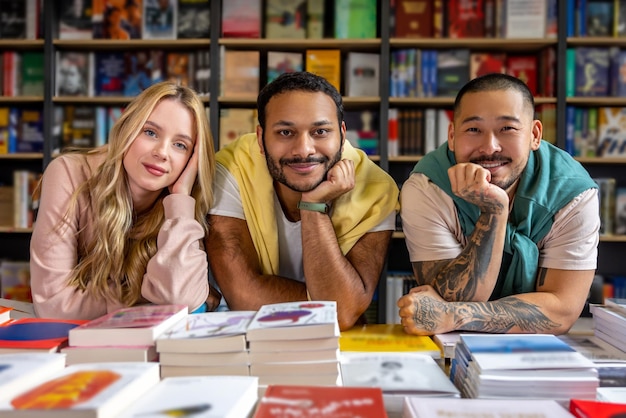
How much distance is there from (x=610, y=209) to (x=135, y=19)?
10.2ft

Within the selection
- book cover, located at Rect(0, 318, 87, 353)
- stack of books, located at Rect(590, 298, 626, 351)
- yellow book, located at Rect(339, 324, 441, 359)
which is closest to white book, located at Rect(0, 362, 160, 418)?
book cover, located at Rect(0, 318, 87, 353)

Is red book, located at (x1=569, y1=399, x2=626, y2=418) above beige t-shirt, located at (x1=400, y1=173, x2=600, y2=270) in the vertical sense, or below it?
below

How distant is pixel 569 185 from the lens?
4.86ft

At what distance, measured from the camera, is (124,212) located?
1.49 metres

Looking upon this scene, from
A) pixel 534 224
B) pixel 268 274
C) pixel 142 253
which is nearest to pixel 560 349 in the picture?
pixel 534 224

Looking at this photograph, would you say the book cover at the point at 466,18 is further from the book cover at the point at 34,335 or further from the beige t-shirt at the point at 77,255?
the book cover at the point at 34,335

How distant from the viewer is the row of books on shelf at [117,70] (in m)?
3.30

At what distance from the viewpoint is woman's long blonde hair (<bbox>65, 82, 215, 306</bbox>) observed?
1379 mm

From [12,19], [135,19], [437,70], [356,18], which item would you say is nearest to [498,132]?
[437,70]

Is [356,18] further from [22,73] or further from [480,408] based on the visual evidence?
[480,408]

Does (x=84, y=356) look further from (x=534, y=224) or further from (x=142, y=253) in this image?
(x=534, y=224)

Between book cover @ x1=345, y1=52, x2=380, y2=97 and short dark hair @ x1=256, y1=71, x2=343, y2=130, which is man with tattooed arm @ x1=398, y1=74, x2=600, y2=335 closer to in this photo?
short dark hair @ x1=256, y1=71, x2=343, y2=130

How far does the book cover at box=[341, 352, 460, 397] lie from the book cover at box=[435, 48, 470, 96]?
2475 mm

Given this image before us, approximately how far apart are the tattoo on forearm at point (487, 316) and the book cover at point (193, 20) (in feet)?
8.31
